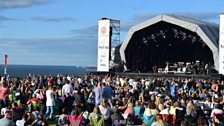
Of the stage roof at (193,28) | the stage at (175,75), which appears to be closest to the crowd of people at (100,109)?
the stage at (175,75)

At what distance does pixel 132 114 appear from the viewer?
14.3 metres

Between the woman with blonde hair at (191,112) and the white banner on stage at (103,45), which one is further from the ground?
the white banner on stage at (103,45)

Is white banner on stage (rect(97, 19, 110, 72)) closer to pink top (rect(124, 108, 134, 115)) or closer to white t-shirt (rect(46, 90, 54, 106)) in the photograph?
white t-shirt (rect(46, 90, 54, 106))

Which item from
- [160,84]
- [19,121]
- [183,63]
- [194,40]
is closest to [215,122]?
[19,121]

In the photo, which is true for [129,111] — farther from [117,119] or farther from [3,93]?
[3,93]

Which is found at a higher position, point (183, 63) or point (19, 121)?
point (183, 63)

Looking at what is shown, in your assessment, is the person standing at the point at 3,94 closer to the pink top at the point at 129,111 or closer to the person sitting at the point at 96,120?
the pink top at the point at 129,111

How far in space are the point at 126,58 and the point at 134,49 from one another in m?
1.08

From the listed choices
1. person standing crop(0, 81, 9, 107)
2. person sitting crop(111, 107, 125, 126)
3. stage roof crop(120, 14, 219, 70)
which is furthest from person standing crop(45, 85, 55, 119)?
stage roof crop(120, 14, 219, 70)

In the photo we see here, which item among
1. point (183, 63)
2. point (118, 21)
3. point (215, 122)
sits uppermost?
point (118, 21)

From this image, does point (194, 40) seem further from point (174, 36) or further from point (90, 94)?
point (90, 94)

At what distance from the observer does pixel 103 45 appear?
35281 mm

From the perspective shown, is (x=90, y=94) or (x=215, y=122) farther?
(x=90, y=94)

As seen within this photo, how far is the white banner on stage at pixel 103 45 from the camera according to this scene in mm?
35094
